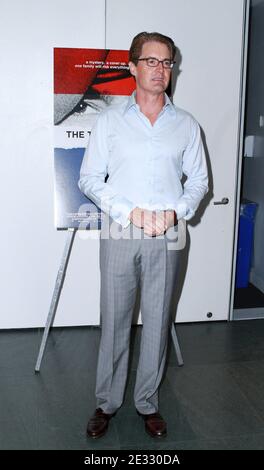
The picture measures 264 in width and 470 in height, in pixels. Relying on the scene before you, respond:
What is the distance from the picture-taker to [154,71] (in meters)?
2.28

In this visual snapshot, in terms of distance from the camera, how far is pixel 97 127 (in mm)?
2350

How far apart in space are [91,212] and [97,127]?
2.52 ft

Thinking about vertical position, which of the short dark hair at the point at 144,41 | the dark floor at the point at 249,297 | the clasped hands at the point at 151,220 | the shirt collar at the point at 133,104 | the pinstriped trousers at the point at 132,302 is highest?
the short dark hair at the point at 144,41

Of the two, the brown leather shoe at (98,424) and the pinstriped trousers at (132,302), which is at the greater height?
the pinstriped trousers at (132,302)

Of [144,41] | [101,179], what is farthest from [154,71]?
[101,179]

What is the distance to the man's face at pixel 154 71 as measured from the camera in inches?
89.1

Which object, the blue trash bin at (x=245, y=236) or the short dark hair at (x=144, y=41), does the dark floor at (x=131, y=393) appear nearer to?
the blue trash bin at (x=245, y=236)

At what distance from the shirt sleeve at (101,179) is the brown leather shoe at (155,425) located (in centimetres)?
97

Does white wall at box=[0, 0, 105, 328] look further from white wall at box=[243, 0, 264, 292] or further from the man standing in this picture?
white wall at box=[243, 0, 264, 292]

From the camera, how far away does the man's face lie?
226cm

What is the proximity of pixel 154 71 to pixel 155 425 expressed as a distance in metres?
1.66

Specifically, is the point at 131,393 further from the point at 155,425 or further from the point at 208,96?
the point at 208,96

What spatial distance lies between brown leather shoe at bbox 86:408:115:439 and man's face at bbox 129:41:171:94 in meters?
1.56

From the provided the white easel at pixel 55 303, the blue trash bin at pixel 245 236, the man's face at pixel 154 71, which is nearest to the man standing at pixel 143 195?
the man's face at pixel 154 71
